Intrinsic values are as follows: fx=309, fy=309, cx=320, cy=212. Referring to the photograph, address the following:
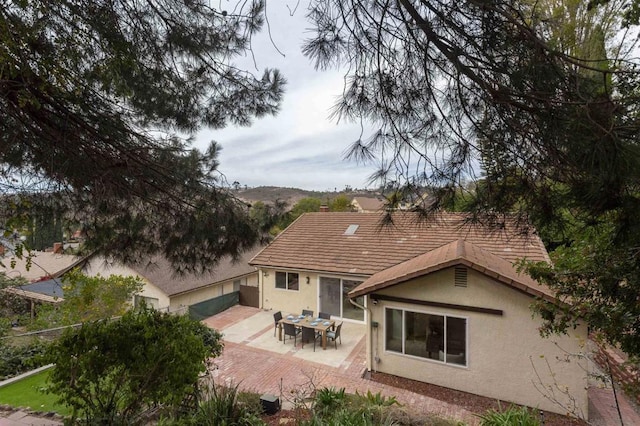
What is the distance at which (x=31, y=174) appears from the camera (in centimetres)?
389

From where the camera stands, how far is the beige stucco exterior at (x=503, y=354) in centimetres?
720

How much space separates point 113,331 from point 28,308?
15282 mm

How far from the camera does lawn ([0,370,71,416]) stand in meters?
6.36

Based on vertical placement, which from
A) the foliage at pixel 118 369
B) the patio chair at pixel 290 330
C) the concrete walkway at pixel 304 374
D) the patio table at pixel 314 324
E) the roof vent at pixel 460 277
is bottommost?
the concrete walkway at pixel 304 374

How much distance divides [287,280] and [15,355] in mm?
8989

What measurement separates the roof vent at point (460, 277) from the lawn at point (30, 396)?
29.0 ft

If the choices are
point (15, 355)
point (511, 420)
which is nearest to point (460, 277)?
point (511, 420)

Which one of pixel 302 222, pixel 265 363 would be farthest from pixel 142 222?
pixel 302 222

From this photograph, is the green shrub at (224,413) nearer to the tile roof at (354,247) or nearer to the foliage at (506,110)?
the foliage at (506,110)

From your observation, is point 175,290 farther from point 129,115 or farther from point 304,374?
point 129,115

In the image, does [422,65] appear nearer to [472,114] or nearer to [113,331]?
[472,114]

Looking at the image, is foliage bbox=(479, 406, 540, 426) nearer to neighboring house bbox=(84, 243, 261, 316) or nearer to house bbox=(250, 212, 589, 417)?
house bbox=(250, 212, 589, 417)

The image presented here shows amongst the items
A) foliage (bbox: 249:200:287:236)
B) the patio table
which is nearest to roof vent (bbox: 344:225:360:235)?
the patio table

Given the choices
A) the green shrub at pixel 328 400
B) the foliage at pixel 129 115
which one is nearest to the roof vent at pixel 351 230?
the green shrub at pixel 328 400
